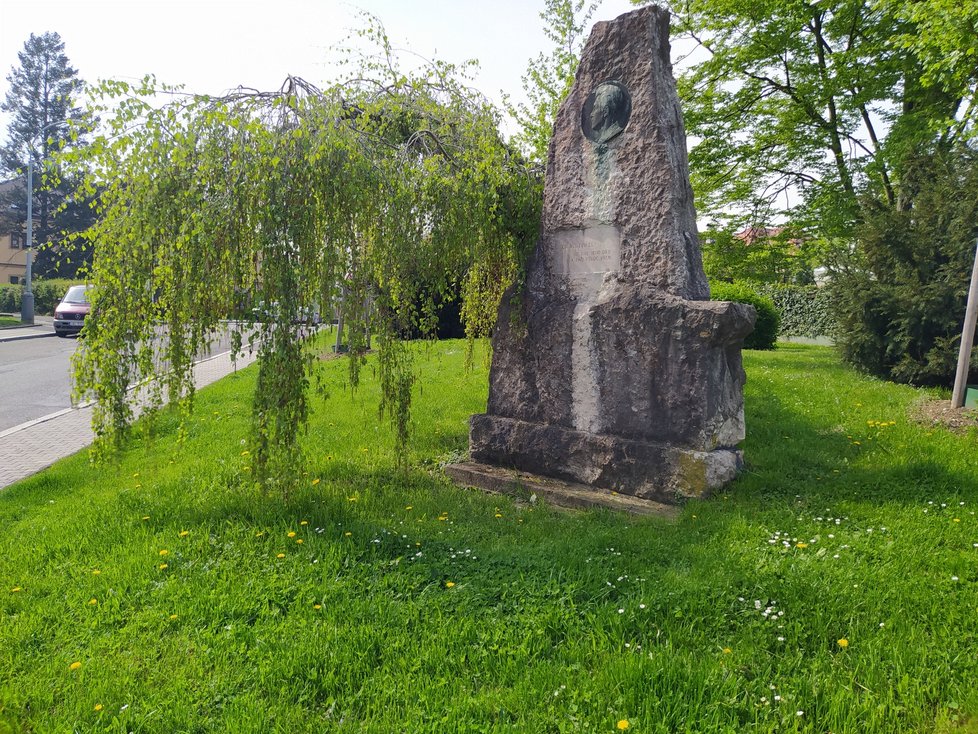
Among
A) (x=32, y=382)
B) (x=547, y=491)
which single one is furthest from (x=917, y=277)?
(x=32, y=382)

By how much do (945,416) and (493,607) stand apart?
538 centimetres

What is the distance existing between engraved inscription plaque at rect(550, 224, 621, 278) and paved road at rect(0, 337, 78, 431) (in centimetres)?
489

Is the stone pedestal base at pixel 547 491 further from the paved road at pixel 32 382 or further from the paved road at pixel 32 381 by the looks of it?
the paved road at pixel 32 382

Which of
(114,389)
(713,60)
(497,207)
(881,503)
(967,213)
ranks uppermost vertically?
(713,60)

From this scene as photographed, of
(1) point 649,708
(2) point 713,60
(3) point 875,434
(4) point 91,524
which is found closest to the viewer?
(1) point 649,708

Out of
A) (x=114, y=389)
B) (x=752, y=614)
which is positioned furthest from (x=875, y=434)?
(x=114, y=389)

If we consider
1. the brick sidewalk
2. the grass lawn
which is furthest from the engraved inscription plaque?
the brick sidewalk

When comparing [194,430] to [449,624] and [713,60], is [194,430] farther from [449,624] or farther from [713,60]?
[713,60]

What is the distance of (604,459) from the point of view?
4.68 meters

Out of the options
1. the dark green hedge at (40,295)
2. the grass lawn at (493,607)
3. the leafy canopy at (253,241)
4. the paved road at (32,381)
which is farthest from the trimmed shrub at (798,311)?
the dark green hedge at (40,295)

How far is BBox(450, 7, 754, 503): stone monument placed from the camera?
14.5ft

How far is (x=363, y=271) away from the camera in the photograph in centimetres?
438

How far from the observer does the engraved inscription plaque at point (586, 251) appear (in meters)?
4.82

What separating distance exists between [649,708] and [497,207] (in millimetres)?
3722
